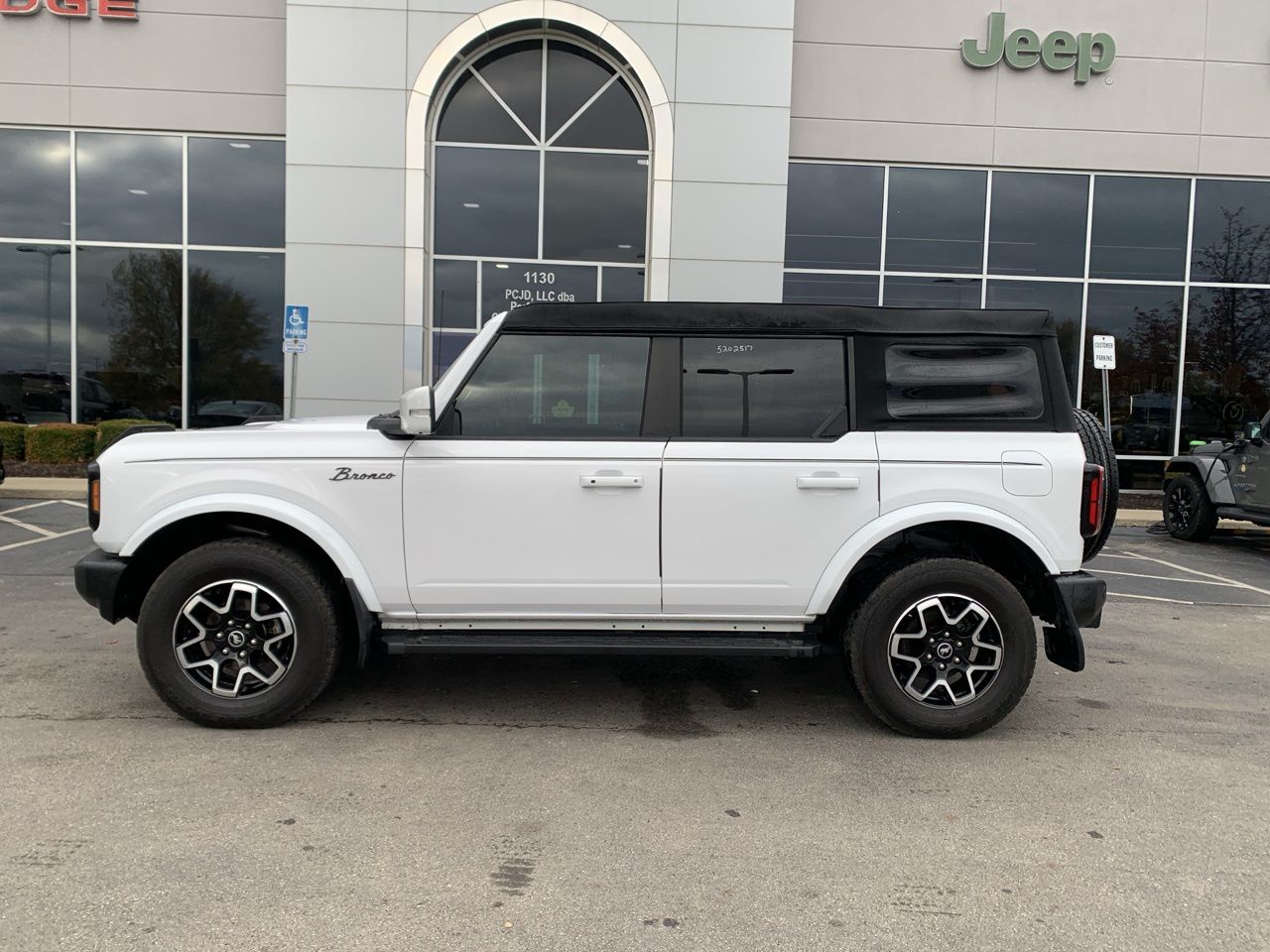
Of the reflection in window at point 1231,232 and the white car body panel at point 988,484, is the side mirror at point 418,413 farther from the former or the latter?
the reflection in window at point 1231,232

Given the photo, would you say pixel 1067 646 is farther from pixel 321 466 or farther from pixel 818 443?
pixel 321 466

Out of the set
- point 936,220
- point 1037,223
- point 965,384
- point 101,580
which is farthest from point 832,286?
point 101,580

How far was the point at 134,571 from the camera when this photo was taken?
4.36m

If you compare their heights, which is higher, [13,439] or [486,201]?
[486,201]

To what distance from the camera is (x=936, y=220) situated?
14.9m

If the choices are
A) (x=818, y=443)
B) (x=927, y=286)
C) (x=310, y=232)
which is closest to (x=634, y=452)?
(x=818, y=443)

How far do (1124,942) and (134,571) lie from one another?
4242 millimetres

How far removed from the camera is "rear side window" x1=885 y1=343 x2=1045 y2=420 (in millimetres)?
4344

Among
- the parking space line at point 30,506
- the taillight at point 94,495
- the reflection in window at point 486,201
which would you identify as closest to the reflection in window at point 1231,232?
the reflection in window at point 486,201

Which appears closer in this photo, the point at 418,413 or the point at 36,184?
the point at 418,413

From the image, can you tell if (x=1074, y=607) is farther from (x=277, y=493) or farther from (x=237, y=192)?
(x=237, y=192)

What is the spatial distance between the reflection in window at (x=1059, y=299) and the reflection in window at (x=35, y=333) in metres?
15.2

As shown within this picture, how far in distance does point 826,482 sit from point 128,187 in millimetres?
14836

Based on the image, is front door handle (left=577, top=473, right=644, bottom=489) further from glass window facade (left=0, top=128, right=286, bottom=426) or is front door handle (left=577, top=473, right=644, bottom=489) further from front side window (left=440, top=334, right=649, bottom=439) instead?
glass window facade (left=0, top=128, right=286, bottom=426)
